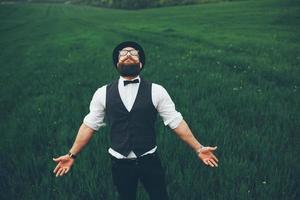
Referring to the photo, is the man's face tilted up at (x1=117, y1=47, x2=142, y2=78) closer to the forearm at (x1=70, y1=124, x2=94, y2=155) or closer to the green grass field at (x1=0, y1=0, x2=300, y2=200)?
the forearm at (x1=70, y1=124, x2=94, y2=155)

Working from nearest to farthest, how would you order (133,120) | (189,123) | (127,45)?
(133,120) < (127,45) < (189,123)

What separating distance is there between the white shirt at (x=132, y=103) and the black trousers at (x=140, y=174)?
0.07m

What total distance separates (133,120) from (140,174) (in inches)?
21.8

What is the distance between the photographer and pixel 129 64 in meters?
3.22

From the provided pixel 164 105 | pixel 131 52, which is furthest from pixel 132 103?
pixel 131 52

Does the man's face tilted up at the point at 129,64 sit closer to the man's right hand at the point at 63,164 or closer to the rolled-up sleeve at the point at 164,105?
the rolled-up sleeve at the point at 164,105

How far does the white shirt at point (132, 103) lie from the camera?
3.21m

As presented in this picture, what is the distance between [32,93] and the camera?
8.55m

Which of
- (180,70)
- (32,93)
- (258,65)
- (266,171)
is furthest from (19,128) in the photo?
(258,65)

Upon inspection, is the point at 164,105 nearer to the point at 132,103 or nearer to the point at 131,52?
the point at 132,103

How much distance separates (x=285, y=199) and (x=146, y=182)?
1.43 meters

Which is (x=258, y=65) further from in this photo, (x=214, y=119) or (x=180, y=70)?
(x=214, y=119)

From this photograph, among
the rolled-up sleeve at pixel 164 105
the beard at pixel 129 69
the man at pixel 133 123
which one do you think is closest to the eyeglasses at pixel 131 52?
the man at pixel 133 123

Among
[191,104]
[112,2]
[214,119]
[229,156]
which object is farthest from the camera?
[112,2]
